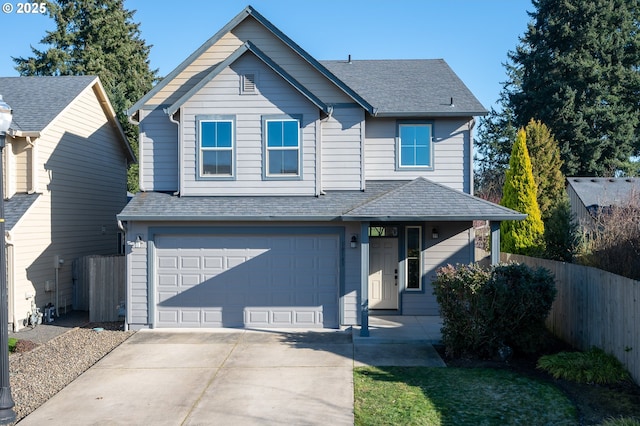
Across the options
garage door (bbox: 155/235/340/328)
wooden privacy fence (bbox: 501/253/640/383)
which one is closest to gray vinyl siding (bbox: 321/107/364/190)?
garage door (bbox: 155/235/340/328)

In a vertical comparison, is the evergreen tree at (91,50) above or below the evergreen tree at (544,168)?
above

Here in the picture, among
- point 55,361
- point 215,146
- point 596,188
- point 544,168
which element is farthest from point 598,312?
point 596,188

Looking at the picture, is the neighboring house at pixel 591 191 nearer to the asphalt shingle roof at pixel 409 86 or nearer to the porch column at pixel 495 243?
the asphalt shingle roof at pixel 409 86

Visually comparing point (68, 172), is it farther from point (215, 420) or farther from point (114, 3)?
point (114, 3)

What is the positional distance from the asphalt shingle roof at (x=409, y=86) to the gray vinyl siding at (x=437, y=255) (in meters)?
3.10

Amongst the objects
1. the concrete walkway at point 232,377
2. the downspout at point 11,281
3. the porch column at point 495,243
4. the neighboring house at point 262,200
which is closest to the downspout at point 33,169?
the downspout at point 11,281

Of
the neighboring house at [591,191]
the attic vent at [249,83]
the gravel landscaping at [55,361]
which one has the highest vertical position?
the attic vent at [249,83]

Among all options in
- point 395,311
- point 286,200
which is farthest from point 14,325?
point 395,311

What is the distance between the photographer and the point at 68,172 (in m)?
15.5

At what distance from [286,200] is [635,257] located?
758 cm

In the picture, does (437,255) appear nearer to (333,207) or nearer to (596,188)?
(333,207)

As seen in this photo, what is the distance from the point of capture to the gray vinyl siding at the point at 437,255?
45.2ft

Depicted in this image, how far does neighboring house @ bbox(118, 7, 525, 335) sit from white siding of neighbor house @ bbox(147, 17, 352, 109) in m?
0.03

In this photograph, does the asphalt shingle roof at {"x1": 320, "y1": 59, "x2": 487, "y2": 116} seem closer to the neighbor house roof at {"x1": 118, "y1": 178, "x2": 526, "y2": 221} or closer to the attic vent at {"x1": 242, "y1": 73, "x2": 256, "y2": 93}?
the neighbor house roof at {"x1": 118, "y1": 178, "x2": 526, "y2": 221}
